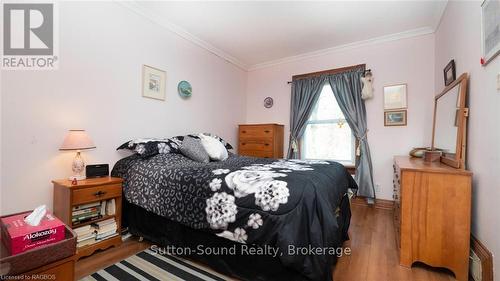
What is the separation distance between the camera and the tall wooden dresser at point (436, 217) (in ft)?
5.25

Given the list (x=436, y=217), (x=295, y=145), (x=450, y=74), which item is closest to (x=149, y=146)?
(x=295, y=145)

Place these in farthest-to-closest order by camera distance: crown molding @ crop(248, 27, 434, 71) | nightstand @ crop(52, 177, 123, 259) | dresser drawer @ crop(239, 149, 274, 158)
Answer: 1. dresser drawer @ crop(239, 149, 274, 158)
2. crown molding @ crop(248, 27, 434, 71)
3. nightstand @ crop(52, 177, 123, 259)

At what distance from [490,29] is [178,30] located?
A: 316 cm

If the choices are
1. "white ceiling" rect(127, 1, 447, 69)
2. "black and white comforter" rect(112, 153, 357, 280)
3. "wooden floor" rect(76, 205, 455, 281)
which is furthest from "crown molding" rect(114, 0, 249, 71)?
"wooden floor" rect(76, 205, 455, 281)

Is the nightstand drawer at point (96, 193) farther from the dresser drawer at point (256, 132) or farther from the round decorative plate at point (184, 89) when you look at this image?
the dresser drawer at point (256, 132)

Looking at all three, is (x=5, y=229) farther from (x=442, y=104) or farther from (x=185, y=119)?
(x=442, y=104)

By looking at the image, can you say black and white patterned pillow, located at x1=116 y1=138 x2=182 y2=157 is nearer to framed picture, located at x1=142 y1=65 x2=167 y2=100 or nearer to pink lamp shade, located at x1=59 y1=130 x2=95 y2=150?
pink lamp shade, located at x1=59 y1=130 x2=95 y2=150

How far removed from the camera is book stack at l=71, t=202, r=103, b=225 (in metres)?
1.85

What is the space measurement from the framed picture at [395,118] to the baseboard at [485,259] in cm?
192

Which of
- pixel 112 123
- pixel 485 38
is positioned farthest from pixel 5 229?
pixel 485 38

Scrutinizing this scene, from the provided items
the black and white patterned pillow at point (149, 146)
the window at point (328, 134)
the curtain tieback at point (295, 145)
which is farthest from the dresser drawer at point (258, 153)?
the black and white patterned pillow at point (149, 146)

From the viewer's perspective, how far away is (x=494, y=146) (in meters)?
1.40

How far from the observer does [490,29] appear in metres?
1.49

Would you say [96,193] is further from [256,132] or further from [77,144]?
[256,132]
